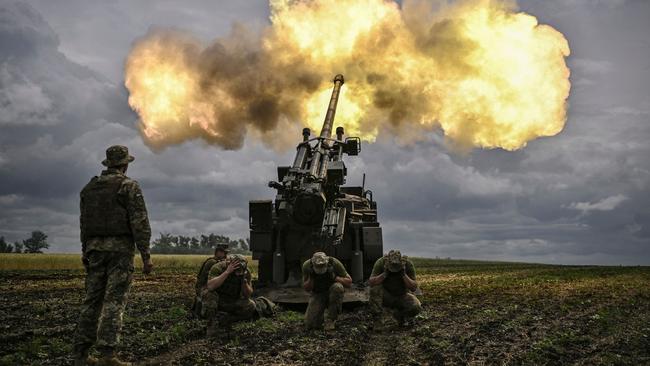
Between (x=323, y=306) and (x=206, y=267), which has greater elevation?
(x=206, y=267)

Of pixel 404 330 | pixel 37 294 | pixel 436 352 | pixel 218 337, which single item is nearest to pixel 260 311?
pixel 218 337

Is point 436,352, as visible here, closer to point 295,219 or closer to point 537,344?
point 537,344

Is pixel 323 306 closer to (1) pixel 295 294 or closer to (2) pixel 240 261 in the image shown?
(2) pixel 240 261

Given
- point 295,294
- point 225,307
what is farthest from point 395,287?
point 225,307

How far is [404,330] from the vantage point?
9961 millimetres

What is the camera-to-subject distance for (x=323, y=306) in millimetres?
10219

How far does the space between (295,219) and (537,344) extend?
7.01 meters

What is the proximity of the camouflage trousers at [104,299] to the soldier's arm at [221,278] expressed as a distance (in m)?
2.33

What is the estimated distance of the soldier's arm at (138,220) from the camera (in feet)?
22.4

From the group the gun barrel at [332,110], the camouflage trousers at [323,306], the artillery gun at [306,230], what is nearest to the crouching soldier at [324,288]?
the camouflage trousers at [323,306]

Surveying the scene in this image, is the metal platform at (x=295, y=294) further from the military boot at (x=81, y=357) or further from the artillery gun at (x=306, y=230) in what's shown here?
the military boot at (x=81, y=357)

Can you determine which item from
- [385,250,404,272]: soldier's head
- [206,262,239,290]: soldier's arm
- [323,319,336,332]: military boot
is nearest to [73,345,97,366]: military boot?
[206,262,239,290]: soldier's arm

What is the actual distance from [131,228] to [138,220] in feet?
0.49

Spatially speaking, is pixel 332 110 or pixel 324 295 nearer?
pixel 324 295
